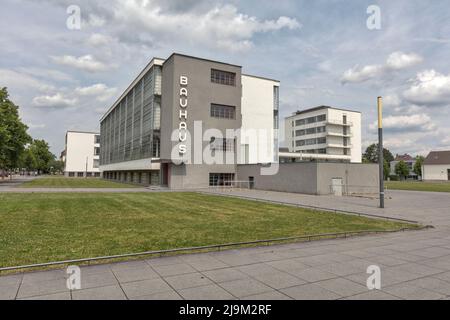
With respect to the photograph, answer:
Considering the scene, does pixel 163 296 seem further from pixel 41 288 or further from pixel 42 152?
pixel 42 152

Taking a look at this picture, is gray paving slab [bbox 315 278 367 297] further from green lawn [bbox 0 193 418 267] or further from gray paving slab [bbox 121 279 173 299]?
green lawn [bbox 0 193 418 267]

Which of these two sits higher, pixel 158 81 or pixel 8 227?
pixel 158 81

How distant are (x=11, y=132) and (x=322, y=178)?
152 ft

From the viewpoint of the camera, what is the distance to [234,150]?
1811 inches

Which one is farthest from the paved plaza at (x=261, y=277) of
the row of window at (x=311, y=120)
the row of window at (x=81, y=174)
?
the row of window at (x=81, y=174)

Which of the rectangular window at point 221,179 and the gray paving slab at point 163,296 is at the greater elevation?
the rectangular window at point 221,179

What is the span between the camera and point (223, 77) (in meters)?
46.0

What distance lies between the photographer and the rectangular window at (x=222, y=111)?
44.9 metres

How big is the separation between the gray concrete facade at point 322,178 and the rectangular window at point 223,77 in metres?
15.7

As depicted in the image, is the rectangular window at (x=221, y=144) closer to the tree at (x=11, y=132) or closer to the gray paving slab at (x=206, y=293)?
the tree at (x=11, y=132)

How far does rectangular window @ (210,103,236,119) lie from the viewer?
4488 cm
